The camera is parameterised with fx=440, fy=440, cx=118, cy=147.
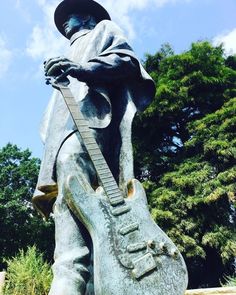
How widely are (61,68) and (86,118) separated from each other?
1.13 feet

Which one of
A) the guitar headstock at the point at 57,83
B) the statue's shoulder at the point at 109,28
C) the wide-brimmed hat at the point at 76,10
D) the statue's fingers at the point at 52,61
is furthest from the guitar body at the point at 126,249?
the wide-brimmed hat at the point at 76,10

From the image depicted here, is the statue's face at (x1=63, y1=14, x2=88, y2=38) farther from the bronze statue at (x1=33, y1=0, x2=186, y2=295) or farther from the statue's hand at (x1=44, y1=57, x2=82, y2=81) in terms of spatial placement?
the statue's hand at (x1=44, y1=57, x2=82, y2=81)

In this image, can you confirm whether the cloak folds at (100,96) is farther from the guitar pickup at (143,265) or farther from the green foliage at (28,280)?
the green foliage at (28,280)

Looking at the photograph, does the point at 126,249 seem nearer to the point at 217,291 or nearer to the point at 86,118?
the point at 86,118

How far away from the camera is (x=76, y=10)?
350 centimetres

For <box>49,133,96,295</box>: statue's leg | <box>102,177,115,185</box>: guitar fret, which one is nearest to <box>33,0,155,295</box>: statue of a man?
<box>49,133,96,295</box>: statue's leg

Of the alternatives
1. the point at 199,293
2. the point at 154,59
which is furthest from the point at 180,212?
the point at 199,293

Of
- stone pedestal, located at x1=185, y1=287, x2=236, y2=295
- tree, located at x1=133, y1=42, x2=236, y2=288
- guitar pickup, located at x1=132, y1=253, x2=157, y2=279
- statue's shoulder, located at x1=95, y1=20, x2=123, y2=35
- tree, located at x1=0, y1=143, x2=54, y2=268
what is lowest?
guitar pickup, located at x1=132, y1=253, x2=157, y2=279

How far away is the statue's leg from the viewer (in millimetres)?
2141

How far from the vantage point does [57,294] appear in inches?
82.2

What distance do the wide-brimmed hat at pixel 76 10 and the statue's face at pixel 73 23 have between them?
0.11ft

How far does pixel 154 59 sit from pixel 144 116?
4.20 meters

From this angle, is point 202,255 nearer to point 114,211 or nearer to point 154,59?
point 154,59

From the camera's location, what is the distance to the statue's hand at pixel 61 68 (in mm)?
2699
